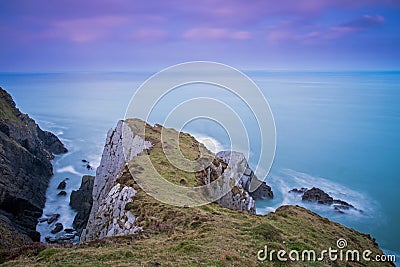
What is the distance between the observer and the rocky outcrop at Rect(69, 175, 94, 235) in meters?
46.9

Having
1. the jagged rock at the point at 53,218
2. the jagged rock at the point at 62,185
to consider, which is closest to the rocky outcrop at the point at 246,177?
the jagged rock at the point at 53,218

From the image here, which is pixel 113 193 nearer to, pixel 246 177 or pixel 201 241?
pixel 201 241

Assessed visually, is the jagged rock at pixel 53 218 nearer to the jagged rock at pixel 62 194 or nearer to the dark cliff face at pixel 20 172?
→ the dark cliff face at pixel 20 172

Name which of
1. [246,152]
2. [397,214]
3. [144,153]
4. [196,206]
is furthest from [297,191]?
[196,206]

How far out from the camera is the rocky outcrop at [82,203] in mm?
46906

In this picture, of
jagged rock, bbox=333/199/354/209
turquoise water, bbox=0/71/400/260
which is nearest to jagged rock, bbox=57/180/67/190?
turquoise water, bbox=0/71/400/260

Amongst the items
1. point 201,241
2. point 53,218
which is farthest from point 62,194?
point 201,241

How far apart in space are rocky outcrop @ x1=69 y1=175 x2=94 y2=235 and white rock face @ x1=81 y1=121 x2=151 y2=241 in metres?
11.3

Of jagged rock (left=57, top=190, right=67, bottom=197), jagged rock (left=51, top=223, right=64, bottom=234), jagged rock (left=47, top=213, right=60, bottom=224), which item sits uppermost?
jagged rock (left=57, top=190, right=67, bottom=197)

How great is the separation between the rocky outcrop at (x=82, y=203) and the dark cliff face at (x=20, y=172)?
17.1ft

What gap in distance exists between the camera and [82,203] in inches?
2013

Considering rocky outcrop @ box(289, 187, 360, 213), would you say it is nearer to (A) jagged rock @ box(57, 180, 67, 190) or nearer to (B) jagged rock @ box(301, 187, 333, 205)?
(B) jagged rock @ box(301, 187, 333, 205)

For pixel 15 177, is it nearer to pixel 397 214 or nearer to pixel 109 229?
pixel 109 229

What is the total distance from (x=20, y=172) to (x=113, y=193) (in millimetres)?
36428
